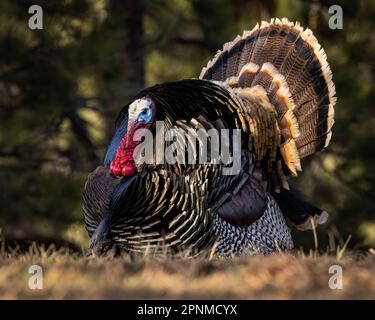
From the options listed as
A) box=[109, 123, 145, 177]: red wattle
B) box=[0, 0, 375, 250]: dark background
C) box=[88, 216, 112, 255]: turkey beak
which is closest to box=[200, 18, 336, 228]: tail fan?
box=[109, 123, 145, 177]: red wattle

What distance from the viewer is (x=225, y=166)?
599cm

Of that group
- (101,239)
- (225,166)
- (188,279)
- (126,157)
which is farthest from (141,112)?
(188,279)

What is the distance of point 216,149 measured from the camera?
Result: 5848 millimetres

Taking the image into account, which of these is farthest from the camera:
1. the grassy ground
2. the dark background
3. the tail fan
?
the dark background

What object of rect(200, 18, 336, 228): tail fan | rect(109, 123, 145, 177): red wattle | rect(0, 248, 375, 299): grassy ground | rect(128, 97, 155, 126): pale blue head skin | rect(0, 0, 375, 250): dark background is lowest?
rect(0, 248, 375, 299): grassy ground

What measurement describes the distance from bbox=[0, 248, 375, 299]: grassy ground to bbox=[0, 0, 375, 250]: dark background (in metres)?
7.05

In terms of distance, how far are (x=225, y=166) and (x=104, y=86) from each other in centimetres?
764

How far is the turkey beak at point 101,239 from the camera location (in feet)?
17.8

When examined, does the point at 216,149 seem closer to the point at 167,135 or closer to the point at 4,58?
the point at 167,135

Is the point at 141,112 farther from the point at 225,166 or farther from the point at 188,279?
the point at 188,279

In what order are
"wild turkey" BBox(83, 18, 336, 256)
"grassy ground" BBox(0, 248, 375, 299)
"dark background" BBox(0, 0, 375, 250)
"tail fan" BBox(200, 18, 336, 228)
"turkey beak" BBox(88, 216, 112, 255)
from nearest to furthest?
"grassy ground" BBox(0, 248, 375, 299)
"turkey beak" BBox(88, 216, 112, 255)
"wild turkey" BBox(83, 18, 336, 256)
"tail fan" BBox(200, 18, 336, 228)
"dark background" BBox(0, 0, 375, 250)

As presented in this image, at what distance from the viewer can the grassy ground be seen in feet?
12.2

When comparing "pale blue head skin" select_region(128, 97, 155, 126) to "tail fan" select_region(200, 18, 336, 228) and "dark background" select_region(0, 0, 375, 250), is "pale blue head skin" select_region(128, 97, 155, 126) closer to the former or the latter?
"tail fan" select_region(200, 18, 336, 228)
